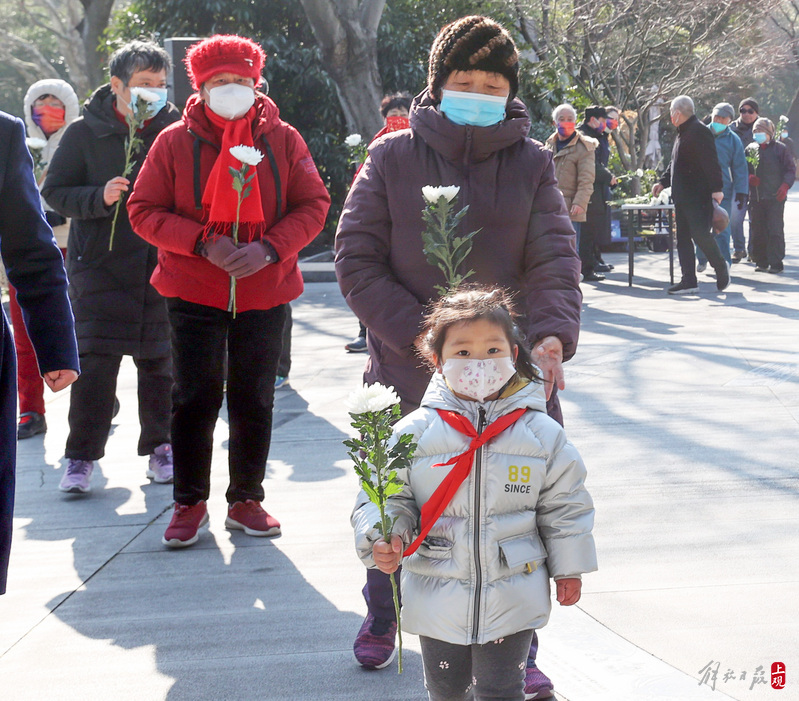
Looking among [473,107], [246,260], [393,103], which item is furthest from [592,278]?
[473,107]

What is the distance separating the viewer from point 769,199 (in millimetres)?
13922

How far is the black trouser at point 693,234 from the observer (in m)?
11.7

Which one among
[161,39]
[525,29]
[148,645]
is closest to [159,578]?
[148,645]

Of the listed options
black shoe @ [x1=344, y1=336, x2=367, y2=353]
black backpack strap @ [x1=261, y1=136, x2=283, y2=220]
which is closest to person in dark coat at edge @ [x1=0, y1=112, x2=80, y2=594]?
black backpack strap @ [x1=261, y1=136, x2=283, y2=220]

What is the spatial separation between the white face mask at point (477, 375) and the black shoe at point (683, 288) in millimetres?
9520

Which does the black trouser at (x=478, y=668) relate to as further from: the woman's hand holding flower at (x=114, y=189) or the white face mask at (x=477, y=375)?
the woman's hand holding flower at (x=114, y=189)

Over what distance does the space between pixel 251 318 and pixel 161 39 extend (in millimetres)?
15601

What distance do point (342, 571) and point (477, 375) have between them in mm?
1869

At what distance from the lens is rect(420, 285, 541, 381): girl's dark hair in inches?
107

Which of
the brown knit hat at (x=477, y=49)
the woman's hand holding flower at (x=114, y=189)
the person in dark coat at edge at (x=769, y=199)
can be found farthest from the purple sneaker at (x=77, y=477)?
the person in dark coat at edge at (x=769, y=199)

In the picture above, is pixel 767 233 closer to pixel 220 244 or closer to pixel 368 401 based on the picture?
pixel 220 244

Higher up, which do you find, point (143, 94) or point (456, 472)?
point (143, 94)

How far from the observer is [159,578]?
14.3 ft

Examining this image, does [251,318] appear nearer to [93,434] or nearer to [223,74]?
[223,74]
